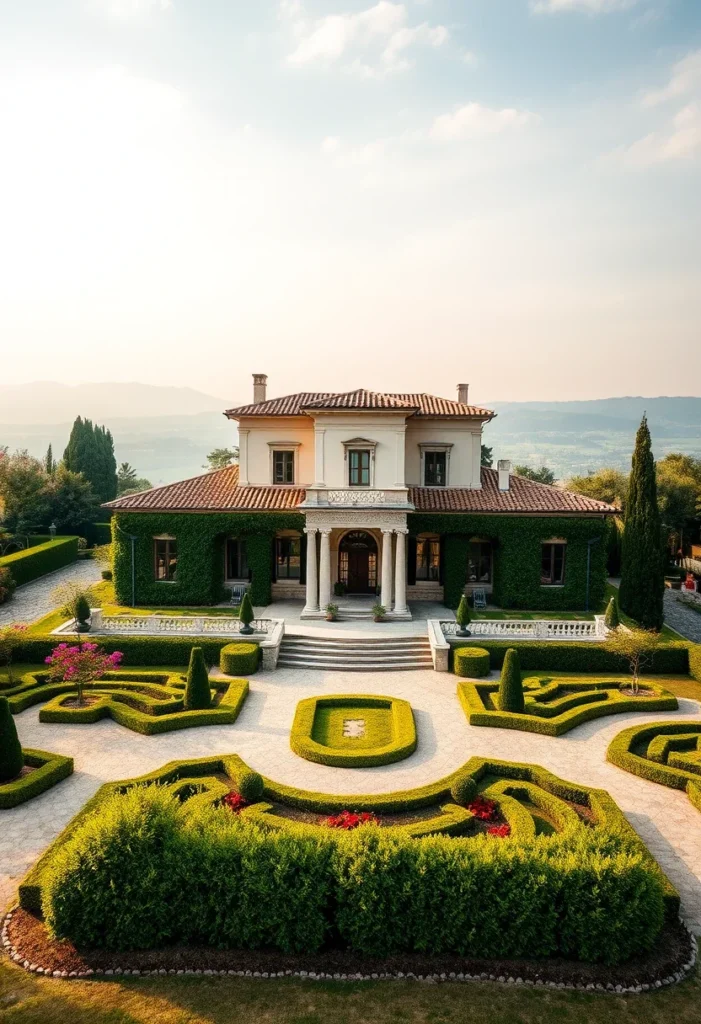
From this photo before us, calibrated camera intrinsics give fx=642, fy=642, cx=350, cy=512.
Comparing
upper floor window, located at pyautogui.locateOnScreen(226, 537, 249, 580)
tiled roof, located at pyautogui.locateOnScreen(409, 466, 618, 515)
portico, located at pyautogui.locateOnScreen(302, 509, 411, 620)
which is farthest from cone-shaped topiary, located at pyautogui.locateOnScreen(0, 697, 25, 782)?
tiled roof, located at pyautogui.locateOnScreen(409, 466, 618, 515)

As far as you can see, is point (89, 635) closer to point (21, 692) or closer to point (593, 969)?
point (21, 692)

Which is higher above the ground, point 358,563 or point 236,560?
point 236,560

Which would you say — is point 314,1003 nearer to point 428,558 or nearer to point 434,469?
point 428,558

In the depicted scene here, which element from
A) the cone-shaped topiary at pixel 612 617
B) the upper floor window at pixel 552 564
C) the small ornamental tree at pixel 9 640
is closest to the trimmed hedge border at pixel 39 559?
the small ornamental tree at pixel 9 640

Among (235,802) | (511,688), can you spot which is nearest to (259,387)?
(511,688)

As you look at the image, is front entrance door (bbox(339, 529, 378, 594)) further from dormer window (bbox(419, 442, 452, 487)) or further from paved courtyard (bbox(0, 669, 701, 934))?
paved courtyard (bbox(0, 669, 701, 934))

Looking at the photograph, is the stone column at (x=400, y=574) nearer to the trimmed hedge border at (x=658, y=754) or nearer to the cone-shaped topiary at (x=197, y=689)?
the cone-shaped topiary at (x=197, y=689)
